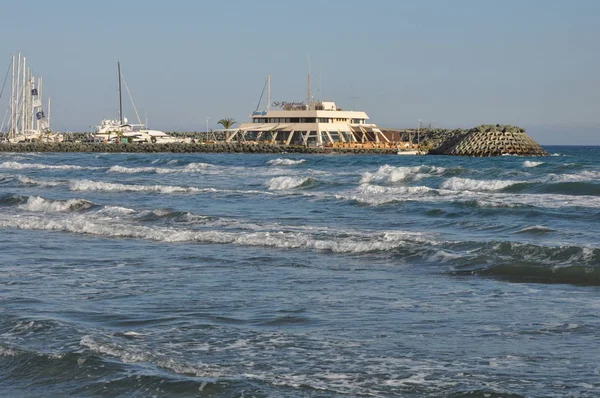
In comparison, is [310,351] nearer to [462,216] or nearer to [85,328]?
[85,328]

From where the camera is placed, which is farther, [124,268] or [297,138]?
[297,138]

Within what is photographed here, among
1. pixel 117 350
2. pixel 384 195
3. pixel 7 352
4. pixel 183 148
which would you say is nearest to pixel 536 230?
pixel 384 195

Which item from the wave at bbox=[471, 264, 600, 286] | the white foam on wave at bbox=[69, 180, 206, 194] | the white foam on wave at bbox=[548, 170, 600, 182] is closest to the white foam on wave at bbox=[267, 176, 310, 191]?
the white foam on wave at bbox=[69, 180, 206, 194]

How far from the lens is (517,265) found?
1448cm

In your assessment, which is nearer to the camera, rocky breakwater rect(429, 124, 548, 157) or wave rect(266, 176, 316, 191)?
wave rect(266, 176, 316, 191)

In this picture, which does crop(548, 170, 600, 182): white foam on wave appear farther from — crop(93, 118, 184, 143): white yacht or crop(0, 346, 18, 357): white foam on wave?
crop(93, 118, 184, 143): white yacht

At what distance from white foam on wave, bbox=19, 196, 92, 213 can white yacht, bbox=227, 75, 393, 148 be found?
245 ft

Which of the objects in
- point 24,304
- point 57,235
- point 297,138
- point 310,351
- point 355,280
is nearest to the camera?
point 310,351

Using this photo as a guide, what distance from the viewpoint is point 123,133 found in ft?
364

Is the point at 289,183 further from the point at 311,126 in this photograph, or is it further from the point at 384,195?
the point at 311,126

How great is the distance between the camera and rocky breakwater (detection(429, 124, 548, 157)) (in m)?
86.9

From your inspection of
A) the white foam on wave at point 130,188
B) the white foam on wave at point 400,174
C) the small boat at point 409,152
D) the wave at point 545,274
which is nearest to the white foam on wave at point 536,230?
the wave at point 545,274

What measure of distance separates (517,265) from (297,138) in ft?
301

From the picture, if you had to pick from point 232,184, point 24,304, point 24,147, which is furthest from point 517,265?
point 24,147
